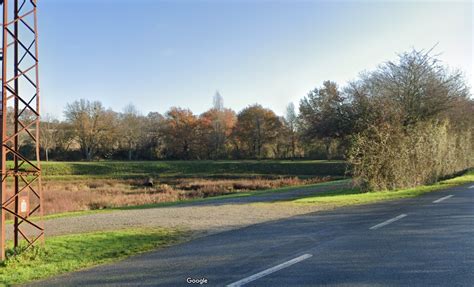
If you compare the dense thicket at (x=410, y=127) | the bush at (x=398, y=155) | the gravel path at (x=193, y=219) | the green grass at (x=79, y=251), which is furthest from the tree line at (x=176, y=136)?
the green grass at (x=79, y=251)

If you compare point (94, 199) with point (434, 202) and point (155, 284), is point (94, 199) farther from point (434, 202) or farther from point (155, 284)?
point (155, 284)

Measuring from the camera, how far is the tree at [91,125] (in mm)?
83938

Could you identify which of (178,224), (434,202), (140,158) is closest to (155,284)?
(178,224)

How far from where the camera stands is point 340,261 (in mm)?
7301

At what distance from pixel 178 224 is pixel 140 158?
246ft

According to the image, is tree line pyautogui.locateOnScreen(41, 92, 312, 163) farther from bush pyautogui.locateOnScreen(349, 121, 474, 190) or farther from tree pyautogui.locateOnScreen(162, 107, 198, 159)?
bush pyautogui.locateOnScreen(349, 121, 474, 190)

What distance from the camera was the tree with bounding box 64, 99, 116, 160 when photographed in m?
83.9

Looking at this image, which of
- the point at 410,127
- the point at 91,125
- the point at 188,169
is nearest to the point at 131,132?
the point at 91,125

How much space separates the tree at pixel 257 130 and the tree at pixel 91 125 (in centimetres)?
2717

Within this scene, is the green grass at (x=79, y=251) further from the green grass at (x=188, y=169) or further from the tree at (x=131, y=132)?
the tree at (x=131, y=132)

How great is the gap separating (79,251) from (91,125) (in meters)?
80.1

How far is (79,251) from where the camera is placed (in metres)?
9.57

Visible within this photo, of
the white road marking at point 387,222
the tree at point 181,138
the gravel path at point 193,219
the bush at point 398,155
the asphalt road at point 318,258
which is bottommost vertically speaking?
the gravel path at point 193,219

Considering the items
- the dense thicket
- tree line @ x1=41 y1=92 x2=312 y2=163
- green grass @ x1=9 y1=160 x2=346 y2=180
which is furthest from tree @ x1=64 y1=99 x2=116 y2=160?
the dense thicket
